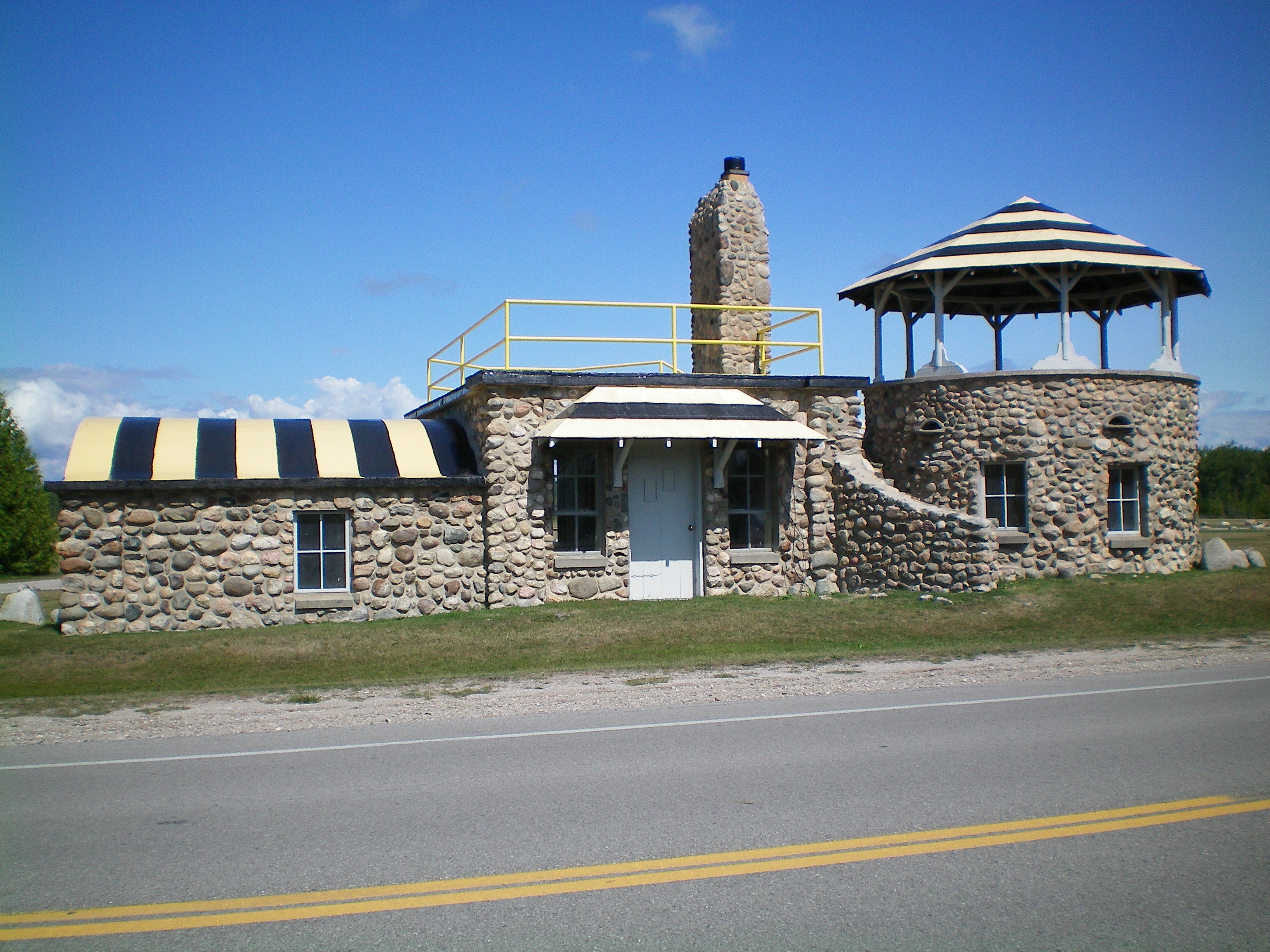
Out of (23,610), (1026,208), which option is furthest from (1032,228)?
(23,610)

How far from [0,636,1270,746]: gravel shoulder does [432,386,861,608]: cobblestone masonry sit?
218 inches

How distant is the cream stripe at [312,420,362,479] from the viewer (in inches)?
658

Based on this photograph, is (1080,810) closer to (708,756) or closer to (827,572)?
(708,756)

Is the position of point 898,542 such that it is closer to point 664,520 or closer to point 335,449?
point 664,520

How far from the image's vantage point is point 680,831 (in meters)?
5.82

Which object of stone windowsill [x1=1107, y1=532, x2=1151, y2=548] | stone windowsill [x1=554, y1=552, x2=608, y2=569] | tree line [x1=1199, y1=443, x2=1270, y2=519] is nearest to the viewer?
stone windowsill [x1=554, y1=552, x2=608, y2=569]

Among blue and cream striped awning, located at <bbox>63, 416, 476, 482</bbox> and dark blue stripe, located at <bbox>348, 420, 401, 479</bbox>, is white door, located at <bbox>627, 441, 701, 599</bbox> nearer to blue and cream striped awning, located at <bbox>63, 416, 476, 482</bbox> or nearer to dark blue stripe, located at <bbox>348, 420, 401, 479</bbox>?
blue and cream striped awning, located at <bbox>63, 416, 476, 482</bbox>

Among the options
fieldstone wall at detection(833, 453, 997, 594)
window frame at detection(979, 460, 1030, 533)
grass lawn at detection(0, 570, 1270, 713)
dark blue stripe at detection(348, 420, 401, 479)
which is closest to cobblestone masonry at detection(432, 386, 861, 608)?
fieldstone wall at detection(833, 453, 997, 594)

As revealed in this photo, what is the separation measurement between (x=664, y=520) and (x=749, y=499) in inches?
69.2

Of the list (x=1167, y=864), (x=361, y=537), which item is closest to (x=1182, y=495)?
(x=361, y=537)

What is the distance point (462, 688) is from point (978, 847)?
6.63 meters

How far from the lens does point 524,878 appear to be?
511cm

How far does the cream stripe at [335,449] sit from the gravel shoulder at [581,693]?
249 inches

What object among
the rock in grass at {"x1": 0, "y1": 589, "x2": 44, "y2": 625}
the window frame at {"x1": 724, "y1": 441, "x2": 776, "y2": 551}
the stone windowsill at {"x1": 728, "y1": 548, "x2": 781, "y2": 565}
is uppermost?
the window frame at {"x1": 724, "y1": 441, "x2": 776, "y2": 551}
